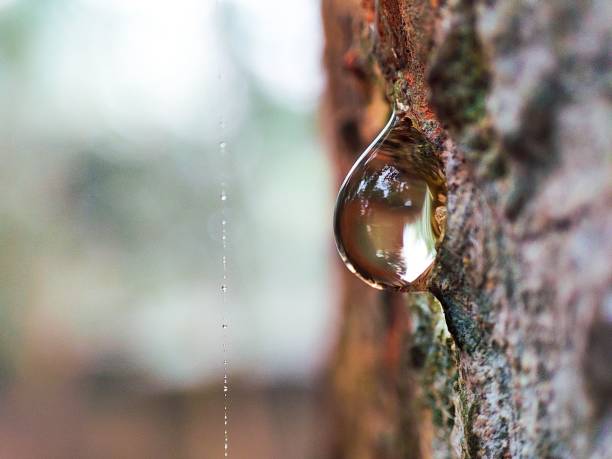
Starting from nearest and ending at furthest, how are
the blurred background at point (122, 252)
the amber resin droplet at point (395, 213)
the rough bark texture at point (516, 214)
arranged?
the rough bark texture at point (516, 214) → the amber resin droplet at point (395, 213) → the blurred background at point (122, 252)

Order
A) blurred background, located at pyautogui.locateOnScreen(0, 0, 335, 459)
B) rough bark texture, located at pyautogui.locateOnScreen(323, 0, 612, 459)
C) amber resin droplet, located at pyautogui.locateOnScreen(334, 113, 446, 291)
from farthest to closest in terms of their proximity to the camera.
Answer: blurred background, located at pyautogui.locateOnScreen(0, 0, 335, 459)
amber resin droplet, located at pyautogui.locateOnScreen(334, 113, 446, 291)
rough bark texture, located at pyautogui.locateOnScreen(323, 0, 612, 459)

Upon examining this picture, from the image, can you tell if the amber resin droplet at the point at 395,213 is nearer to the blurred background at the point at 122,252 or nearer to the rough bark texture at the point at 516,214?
the rough bark texture at the point at 516,214

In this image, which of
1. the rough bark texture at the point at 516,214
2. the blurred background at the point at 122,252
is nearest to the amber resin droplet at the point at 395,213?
the rough bark texture at the point at 516,214

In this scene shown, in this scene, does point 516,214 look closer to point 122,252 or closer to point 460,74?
point 460,74

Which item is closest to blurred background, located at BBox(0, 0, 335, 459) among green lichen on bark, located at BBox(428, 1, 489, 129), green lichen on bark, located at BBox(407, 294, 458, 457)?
green lichen on bark, located at BBox(407, 294, 458, 457)

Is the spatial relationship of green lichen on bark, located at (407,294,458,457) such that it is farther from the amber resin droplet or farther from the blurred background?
the blurred background

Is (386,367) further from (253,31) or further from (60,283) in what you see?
(60,283)

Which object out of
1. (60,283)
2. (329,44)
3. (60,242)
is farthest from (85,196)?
(329,44)
